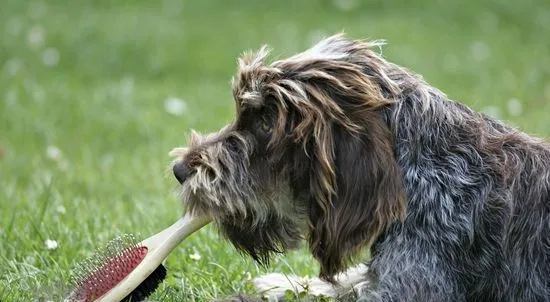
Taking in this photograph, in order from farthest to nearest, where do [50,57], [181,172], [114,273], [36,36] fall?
[36,36], [50,57], [114,273], [181,172]

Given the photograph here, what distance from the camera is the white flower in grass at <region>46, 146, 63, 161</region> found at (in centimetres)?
952

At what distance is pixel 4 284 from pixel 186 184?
1.17 m

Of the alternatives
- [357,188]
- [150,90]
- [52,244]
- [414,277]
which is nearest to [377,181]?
[357,188]

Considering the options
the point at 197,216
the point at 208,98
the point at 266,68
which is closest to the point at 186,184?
the point at 197,216

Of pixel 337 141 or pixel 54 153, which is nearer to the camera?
pixel 337 141

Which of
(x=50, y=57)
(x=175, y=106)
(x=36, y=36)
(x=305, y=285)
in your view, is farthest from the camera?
(x=36, y=36)

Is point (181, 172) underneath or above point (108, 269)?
above

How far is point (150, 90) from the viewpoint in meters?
12.3

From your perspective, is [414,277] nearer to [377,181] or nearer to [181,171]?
[377,181]

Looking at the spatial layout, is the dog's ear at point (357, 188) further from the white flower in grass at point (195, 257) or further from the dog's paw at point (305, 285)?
the white flower in grass at point (195, 257)

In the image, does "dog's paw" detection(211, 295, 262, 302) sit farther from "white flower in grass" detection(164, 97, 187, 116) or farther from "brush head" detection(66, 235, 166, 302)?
"white flower in grass" detection(164, 97, 187, 116)

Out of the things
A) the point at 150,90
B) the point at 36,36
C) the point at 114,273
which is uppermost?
the point at 114,273

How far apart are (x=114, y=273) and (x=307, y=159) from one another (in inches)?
40.3

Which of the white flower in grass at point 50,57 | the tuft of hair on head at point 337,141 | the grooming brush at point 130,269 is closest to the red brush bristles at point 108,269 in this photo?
the grooming brush at point 130,269
